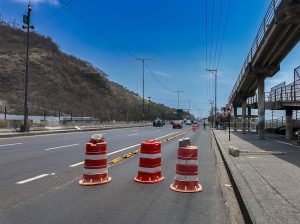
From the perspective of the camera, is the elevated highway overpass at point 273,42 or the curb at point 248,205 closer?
the curb at point 248,205

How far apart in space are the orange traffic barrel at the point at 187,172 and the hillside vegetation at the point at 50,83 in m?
55.0

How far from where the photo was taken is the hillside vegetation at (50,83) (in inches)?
2793

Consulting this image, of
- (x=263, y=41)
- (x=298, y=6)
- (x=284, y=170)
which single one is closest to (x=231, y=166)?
(x=284, y=170)

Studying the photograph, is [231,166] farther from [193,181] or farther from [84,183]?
[84,183]

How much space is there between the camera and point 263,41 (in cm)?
2506

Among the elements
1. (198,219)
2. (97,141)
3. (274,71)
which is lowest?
(198,219)

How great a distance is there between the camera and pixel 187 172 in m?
8.45

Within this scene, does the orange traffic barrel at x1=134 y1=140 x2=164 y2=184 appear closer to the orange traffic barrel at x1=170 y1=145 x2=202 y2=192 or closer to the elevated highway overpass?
the orange traffic barrel at x1=170 y1=145 x2=202 y2=192

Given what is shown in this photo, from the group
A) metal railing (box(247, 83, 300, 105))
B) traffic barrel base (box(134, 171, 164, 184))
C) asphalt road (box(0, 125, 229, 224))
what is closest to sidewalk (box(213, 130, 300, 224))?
asphalt road (box(0, 125, 229, 224))

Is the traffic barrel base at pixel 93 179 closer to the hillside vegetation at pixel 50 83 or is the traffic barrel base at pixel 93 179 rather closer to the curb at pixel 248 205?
the curb at pixel 248 205

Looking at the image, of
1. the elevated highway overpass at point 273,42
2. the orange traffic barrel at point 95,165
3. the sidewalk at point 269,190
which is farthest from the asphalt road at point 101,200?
the elevated highway overpass at point 273,42

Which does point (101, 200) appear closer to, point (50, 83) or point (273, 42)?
point (273, 42)

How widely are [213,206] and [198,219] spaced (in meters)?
0.99

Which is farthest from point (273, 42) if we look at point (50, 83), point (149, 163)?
point (50, 83)
